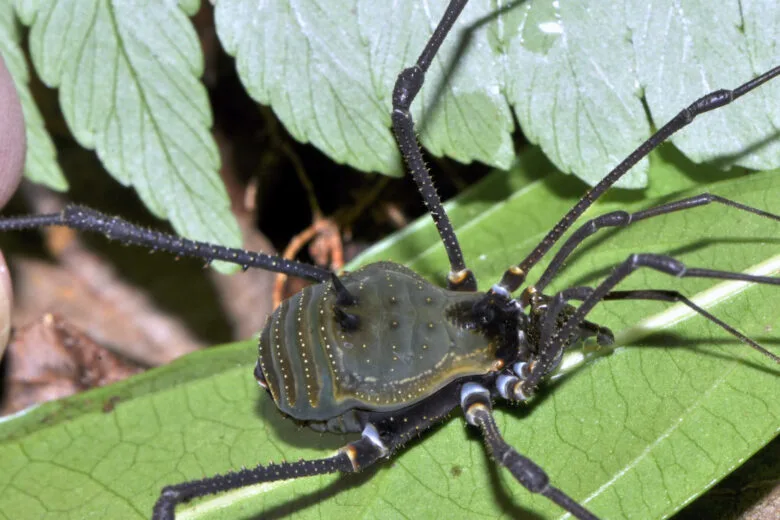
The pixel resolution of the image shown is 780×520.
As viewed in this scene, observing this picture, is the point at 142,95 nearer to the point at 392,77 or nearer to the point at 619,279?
the point at 392,77

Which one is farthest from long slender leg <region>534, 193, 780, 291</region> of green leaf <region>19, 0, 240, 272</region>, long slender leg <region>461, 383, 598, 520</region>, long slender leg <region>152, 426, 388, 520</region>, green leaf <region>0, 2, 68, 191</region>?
green leaf <region>0, 2, 68, 191</region>

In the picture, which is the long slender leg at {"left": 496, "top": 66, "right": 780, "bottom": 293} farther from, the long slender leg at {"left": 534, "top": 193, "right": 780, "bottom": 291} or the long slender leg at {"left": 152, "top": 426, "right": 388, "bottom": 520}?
the long slender leg at {"left": 152, "top": 426, "right": 388, "bottom": 520}

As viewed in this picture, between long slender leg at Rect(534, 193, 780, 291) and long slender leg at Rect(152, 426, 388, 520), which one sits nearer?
long slender leg at Rect(152, 426, 388, 520)

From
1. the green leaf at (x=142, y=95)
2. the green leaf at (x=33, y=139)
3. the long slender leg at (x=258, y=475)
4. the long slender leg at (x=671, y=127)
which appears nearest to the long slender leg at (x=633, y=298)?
the long slender leg at (x=671, y=127)

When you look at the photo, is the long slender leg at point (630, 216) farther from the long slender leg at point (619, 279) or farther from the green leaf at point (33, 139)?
the green leaf at point (33, 139)

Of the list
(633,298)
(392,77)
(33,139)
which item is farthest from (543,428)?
(33,139)

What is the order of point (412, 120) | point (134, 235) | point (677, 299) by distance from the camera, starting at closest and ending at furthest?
point (677, 299), point (134, 235), point (412, 120)
